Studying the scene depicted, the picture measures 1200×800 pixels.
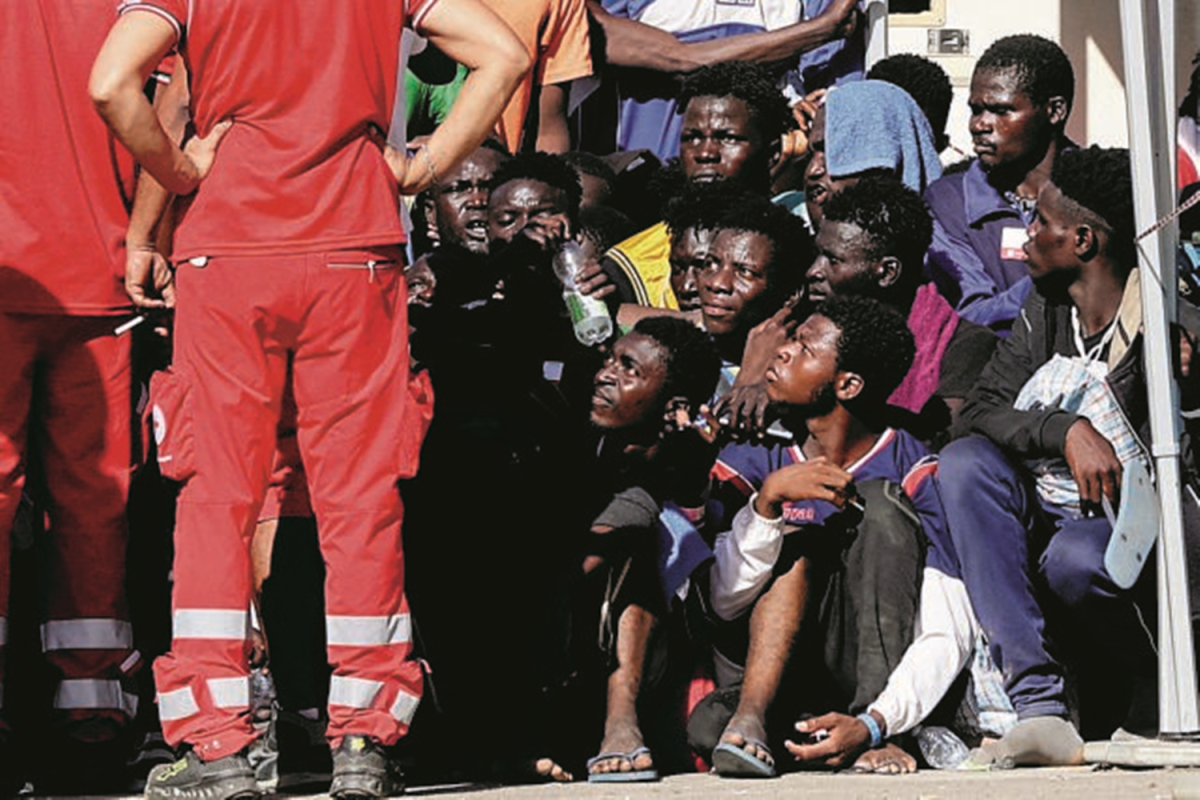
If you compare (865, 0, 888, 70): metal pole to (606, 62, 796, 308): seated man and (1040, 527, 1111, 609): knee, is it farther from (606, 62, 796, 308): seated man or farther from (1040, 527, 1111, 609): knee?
(1040, 527, 1111, 609): knee

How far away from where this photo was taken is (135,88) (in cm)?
563

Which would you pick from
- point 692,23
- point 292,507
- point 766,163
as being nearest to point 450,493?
point 292,507

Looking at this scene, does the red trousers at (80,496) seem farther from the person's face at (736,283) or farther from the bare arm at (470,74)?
the person's face at (736,283)

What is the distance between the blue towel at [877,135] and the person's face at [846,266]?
2.61ft

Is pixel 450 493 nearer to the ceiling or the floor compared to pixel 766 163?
nearer to the floor

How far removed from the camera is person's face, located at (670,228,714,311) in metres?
7.40

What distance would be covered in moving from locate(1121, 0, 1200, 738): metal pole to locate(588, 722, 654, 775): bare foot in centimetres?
127

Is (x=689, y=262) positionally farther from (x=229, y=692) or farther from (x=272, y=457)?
(x=229, y=692)

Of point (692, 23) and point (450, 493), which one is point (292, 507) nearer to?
point (450, 493)

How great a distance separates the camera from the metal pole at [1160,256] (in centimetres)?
602

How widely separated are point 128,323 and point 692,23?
374cm

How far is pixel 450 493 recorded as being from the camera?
641 cm

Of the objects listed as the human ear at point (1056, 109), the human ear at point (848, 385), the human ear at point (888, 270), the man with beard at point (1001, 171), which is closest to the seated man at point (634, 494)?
the human ear at point (848, 385)

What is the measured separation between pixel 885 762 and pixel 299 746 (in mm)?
1469
